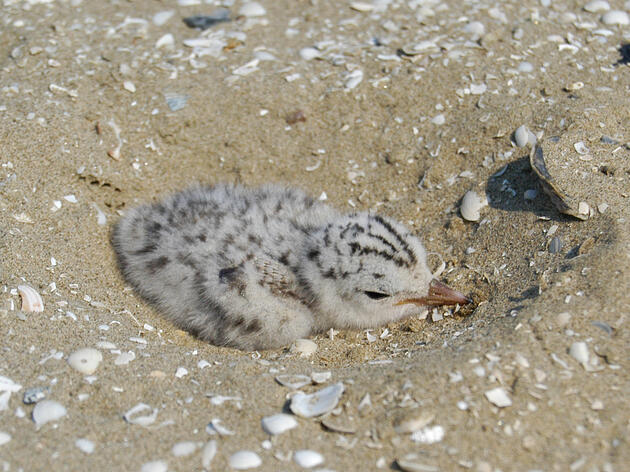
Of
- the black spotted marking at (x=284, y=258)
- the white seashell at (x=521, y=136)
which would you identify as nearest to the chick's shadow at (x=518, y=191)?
the white seashell at (x=521, y=136)

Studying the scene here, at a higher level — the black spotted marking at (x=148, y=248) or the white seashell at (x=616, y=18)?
the white seashell at (x=616, y=18)

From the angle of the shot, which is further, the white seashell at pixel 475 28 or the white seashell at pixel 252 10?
the white seashell at pixel 252 10

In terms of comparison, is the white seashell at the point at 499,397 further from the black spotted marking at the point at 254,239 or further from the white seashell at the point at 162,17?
the white seashell at the point at 162,17

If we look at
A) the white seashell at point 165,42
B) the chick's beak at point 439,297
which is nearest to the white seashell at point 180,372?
the chick's beak at point 439,297

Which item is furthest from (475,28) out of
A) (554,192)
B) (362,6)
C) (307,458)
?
(307,458)

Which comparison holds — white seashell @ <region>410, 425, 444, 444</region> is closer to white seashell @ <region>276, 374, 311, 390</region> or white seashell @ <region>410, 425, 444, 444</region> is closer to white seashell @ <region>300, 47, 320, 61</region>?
white seashell @ <region>276, 374, 311, 390</region>

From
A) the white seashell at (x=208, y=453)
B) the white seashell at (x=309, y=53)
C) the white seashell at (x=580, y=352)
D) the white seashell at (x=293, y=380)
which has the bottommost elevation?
the white seashell at (x=293, y=380)

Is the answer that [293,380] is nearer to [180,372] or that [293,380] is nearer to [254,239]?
[180,372]

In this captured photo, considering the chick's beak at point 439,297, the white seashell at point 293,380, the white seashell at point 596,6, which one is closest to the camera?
the white seashell at point 293,380

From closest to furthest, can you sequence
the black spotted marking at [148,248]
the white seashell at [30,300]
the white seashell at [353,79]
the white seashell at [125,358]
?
1. the white seashell at [125,358]
2. the white seashell at [30,300]
3. the black spotted marking at [148,248]
4. the white seashell at [353,79]
